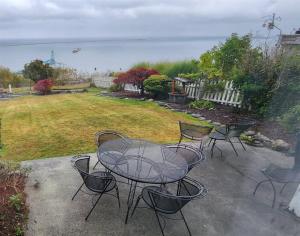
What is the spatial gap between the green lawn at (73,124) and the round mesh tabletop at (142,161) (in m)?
1.50

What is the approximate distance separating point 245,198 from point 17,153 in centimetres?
379

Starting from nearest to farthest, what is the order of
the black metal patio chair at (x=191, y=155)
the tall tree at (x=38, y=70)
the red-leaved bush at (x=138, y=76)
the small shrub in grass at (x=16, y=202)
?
the small shrub in grass at (x=16, y=202)
the black metal patio chair at (x=191, y=155)
the red-leaved bush at (x=138, y=76)
the tall tree at (x=38, y=70)

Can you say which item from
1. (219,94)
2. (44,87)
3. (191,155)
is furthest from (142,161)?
(44,87)

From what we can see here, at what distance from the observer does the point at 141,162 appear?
3.42 metres

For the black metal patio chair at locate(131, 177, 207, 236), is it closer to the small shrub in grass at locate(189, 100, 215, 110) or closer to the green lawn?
the green lawn

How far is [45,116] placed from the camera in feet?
25.3

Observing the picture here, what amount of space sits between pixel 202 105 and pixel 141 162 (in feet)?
18.3

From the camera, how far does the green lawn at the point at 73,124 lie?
5219 mm

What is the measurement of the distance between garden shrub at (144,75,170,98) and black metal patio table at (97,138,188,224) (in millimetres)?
5804

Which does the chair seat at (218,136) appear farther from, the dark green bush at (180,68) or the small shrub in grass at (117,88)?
the small shrub in grass at (117,88)

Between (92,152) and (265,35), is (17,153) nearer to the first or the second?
(92,152)

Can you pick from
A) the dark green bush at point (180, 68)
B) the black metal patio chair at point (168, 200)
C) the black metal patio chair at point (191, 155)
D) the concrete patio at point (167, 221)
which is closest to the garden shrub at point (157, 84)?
the dark green bush at point (180, 68)

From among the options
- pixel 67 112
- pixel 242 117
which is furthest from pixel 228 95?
pixel 67 112

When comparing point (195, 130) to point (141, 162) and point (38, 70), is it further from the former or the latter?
point (38, 70)
